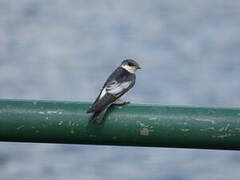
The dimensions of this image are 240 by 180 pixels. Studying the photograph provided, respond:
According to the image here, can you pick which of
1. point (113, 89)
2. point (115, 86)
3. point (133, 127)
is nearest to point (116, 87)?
point (115, 86)

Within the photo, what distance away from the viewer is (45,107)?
7.70ft

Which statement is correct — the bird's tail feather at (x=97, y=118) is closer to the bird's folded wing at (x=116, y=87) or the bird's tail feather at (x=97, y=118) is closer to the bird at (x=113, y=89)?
the bird at (x=113, y=89)

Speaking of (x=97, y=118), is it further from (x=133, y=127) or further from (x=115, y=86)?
(x=115, y=86)

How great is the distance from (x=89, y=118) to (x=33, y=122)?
0.19 metres

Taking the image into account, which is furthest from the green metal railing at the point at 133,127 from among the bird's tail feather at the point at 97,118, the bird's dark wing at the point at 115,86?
the bird's dark wing at the point at 115,86

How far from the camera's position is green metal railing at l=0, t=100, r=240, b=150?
7.49 ft

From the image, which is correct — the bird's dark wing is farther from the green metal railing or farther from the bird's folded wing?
the green metal railing

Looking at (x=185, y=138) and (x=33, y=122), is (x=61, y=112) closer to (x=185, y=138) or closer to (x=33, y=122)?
(x=33, y=122)

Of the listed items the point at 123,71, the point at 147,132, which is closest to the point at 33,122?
the point at 147,132

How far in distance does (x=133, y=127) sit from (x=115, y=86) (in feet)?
5.07

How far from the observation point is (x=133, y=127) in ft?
7.57

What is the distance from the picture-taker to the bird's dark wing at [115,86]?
10.6ft

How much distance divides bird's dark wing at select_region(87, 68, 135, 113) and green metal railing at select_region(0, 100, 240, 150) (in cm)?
49

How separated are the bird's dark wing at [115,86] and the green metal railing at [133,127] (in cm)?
49
